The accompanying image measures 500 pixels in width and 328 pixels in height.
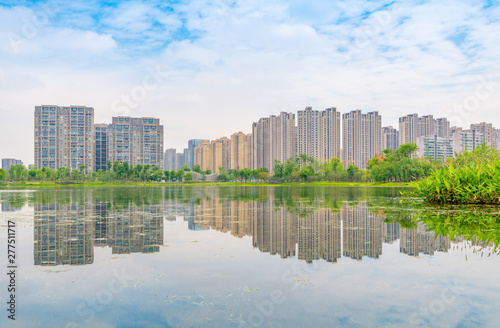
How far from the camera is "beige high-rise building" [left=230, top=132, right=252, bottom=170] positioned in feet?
528

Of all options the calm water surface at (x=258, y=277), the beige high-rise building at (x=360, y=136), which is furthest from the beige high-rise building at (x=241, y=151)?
the calm water surface at (x=258, y=277)

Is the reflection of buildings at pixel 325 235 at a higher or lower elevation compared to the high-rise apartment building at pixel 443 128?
lower

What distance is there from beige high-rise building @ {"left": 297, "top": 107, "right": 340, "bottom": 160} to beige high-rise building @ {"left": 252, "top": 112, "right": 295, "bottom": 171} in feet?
19.3

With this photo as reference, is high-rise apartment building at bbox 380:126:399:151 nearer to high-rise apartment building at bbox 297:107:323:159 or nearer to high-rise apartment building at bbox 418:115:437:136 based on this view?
high-rise apartment building at bbox 418:115:437:136

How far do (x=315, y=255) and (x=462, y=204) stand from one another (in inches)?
506

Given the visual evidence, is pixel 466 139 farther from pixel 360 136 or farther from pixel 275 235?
pixel 275 235

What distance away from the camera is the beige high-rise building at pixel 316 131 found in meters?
138

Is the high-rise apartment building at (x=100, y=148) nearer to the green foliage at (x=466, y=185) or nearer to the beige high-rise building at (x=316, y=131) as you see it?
the beige high-rise building at (x=316, y=131)

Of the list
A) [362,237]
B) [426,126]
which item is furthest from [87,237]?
[426,126]

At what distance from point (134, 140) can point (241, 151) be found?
4829 cm

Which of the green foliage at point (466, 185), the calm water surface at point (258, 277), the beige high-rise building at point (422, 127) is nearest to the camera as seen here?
the calm water surface at point (258, 277)

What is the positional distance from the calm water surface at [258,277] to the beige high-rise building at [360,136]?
14213 centimetres

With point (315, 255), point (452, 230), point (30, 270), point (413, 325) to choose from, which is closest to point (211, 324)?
point (413, 325)

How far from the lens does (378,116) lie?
14962 centimetres
